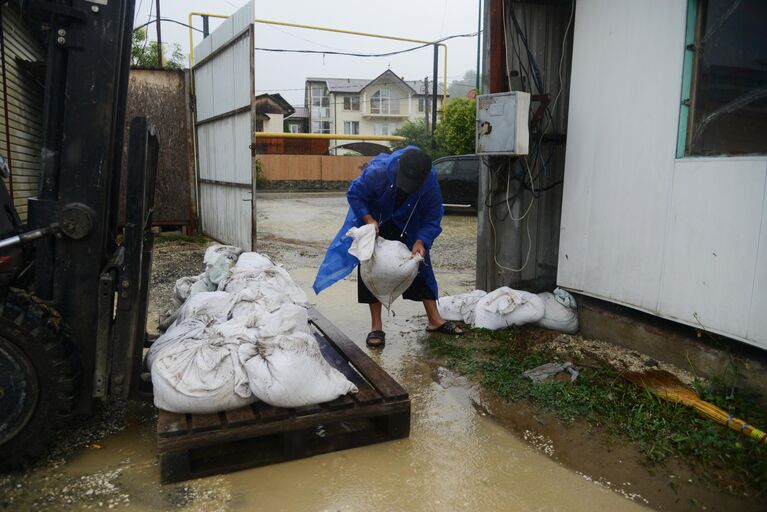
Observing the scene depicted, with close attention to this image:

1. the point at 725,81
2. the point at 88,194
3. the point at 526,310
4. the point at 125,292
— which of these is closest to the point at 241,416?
the point at 125,292

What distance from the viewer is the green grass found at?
270 centimetres

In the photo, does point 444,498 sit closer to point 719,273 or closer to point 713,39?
point 719,273

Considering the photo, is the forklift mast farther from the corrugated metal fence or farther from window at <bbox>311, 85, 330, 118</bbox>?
window at <bbox>311, 85, 330, 118</bbox>

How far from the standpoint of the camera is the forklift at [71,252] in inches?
95.4

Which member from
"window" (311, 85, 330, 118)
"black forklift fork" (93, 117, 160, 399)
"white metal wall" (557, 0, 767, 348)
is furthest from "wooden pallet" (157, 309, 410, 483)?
"window" (311, 85, 330, 118)

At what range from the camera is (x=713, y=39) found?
3447 mm

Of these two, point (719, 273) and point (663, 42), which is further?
point (663, 42)

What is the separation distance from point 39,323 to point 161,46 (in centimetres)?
1760

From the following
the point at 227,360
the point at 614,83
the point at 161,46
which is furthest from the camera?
the point at 161,46

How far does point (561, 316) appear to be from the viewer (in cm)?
461

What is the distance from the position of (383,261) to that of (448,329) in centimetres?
110

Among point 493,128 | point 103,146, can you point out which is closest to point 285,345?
point 103,146

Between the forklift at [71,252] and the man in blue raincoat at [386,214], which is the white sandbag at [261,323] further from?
the man in blue raincoat at [386,214]

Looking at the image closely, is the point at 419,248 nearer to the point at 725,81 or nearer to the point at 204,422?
the point at 204,422
